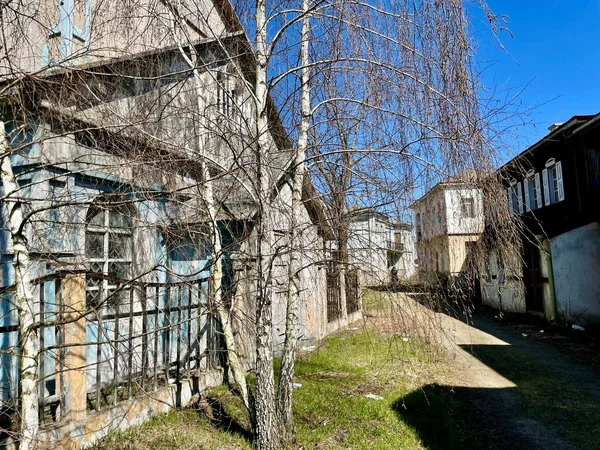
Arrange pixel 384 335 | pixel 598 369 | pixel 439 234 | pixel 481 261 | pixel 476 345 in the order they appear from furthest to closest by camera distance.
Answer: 1. pixel 476 345
2. pixel 598 369
3. pixel 384 335
4. pixel 439 234
5. pixel 481 261

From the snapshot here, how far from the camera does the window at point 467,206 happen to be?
11.6 ft

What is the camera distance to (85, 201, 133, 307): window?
572cm

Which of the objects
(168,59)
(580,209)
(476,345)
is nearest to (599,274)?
(580,209)

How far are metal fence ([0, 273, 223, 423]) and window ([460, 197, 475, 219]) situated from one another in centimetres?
222

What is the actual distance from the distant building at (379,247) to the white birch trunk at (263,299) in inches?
33.3

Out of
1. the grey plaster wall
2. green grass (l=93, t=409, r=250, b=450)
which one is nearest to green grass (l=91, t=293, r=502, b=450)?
green grass (l=93, t=409, r=250, b=450)

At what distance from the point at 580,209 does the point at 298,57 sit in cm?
1248

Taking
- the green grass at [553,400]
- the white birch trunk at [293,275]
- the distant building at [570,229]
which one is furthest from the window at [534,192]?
the white birch trunk at [293,275]

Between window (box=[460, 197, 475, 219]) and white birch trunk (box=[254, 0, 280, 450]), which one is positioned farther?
white birch trunk (box=[254, 0, 280, 450])

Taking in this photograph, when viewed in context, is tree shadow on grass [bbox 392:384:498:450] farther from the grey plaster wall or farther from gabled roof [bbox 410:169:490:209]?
the grey plaster wall

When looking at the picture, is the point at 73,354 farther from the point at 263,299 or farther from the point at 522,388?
the point at 522,388

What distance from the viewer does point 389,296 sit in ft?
12.6

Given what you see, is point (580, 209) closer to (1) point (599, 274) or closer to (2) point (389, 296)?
(1) point (599, 274)

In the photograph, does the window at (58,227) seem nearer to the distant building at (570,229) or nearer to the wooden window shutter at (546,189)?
the distant building at (570,229)
